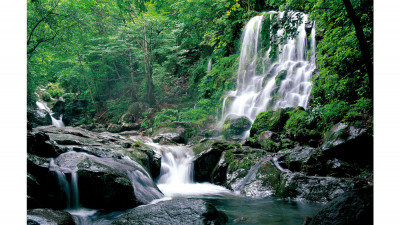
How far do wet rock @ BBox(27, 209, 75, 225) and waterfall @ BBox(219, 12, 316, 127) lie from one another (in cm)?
898

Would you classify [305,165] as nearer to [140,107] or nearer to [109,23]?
[140,107]

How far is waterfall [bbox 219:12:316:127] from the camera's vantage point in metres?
10.9

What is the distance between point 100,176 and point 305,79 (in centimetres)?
951

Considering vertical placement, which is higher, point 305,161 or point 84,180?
point 305,161

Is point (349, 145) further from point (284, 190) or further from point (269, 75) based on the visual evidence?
point (269, 75)

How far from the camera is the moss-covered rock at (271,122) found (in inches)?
336

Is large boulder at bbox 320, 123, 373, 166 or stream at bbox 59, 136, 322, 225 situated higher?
large boulder at bbox 320, 123, 373, 166

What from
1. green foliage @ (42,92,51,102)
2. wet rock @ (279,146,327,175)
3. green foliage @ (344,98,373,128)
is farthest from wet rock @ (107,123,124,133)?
green foliage @ (344,98,373,128)

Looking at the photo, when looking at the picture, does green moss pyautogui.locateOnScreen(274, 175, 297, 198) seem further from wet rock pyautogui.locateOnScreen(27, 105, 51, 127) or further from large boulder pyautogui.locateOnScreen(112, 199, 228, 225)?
wet rock pyautogui.locateOnScreen(27, 105, 51, 127)

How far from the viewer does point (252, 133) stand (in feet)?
29.7

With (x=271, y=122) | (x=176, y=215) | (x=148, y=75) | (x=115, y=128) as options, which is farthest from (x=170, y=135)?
(x=176, y=215)

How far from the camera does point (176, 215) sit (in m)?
3.43

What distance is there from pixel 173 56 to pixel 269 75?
7714mm

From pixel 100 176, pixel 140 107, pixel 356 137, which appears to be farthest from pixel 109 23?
pixel 356 137
